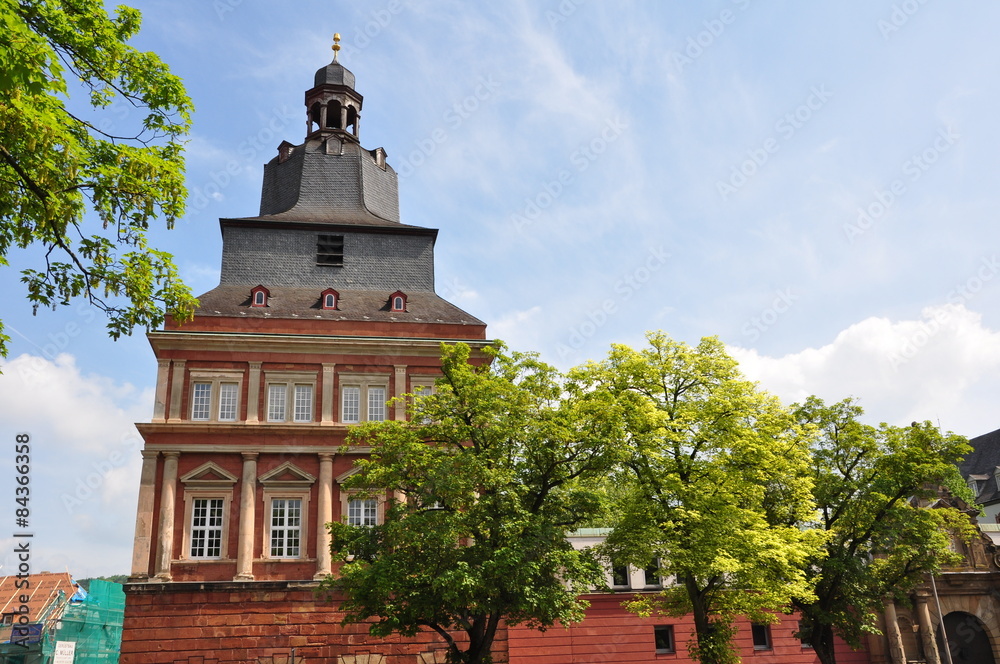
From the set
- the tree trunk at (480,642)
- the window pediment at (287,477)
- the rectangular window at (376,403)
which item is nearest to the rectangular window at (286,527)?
the window pediment at (287,477)

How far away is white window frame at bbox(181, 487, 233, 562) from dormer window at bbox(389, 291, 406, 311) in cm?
→ 1080

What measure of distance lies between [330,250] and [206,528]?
45.9 ft

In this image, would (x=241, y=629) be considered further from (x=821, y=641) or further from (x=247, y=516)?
(x=821, y=641)

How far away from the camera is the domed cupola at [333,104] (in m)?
43.3

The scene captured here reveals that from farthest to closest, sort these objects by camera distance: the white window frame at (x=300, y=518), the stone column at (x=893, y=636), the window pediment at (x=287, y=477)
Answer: the stone column at (x=893, y=636) → the window pediment at (x=287, y=477) → the white window frame at (x=300, y=518)

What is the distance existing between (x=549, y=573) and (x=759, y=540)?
20.3 ft

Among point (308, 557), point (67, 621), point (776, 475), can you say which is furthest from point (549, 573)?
point (67, 621)

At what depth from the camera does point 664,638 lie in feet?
118

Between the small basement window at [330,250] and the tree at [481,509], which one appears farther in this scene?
the small basement window at [330,250]

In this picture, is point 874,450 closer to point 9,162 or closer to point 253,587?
point 253,587

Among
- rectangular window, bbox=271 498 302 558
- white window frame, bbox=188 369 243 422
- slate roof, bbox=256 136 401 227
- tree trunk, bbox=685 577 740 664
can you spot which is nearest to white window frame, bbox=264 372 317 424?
white window frame, bbox=188 369 243 422

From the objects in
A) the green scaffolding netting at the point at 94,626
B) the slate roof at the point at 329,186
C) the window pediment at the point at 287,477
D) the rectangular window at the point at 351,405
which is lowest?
the green scaffolding netting at the point at 94,626

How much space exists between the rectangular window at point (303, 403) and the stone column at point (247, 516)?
7.99 feet

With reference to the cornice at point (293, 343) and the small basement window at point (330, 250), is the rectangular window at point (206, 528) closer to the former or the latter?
the cornice at point (293, 343)
